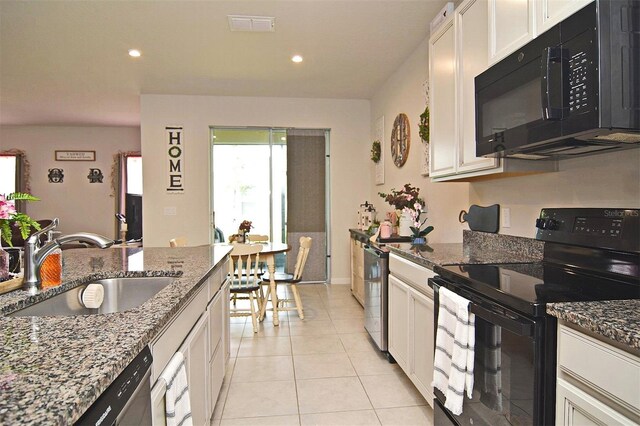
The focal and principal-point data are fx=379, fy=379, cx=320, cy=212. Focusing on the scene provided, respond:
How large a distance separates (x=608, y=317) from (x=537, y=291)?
0.30 metres

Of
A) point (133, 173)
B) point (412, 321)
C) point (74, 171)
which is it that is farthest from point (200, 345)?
point (74, 171)

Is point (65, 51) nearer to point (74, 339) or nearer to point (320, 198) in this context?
point (320, 198)

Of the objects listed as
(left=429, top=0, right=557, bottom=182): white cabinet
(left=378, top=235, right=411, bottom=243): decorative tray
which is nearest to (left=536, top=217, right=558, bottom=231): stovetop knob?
(left=429, top=0, right=557, bottom=182): white cabinet

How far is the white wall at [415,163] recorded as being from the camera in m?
3.02

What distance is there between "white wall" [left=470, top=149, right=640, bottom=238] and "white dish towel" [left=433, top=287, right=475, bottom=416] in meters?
0.76

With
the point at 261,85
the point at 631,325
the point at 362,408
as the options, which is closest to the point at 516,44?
the point at 631,325

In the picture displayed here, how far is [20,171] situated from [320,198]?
5894 millimetres

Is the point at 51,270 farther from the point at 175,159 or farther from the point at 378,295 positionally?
the point at 175,159

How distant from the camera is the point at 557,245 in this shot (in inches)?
68.6

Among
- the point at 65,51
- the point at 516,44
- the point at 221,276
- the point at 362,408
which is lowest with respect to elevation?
the point at 362,408

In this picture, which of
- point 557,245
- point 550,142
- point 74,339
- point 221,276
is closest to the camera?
point 74,339

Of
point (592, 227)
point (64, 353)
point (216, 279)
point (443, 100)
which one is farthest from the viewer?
point (443, 100)

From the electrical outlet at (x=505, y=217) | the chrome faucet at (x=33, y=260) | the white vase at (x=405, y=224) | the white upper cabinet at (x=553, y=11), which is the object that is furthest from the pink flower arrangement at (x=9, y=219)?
the white vase at (x=405, y=224)

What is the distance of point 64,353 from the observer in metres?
0.79
